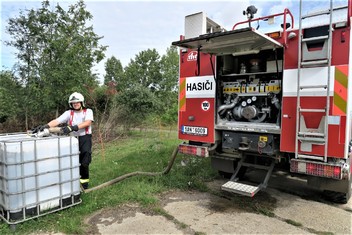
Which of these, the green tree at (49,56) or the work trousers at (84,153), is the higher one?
the green tree at (49,56)

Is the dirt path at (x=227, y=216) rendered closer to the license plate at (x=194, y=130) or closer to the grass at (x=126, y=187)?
the grass at (x=126, y=187)

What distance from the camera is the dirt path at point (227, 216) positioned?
3223 millimetres

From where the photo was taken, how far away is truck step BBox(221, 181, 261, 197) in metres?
3.70

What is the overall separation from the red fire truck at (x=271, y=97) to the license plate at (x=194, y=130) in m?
0.02

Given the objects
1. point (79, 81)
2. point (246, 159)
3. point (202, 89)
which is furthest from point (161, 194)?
point (79, 81)

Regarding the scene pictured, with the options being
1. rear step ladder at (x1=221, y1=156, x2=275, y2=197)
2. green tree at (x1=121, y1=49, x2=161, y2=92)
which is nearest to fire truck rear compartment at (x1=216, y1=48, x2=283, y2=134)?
rear step ladder at (x1=221, y1=156, x2=275, y2=197)

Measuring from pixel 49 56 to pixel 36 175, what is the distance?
7.38m

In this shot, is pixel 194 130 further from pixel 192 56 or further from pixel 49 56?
pixel 49 56

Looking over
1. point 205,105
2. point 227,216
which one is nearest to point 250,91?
point 205,105

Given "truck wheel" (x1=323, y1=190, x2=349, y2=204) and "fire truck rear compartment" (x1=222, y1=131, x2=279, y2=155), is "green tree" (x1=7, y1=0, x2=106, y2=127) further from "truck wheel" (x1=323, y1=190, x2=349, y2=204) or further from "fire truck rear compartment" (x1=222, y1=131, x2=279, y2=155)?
"truck wheel" (x1=323, y1=190, x2=349, y2=204)

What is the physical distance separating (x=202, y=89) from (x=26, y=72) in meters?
7.84

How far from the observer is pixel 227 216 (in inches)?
142

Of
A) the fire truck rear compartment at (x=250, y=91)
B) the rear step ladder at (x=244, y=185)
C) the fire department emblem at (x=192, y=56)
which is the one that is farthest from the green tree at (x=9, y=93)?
the rear step ladder at (x=244, y=185)

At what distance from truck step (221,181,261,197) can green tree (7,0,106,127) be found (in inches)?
286
